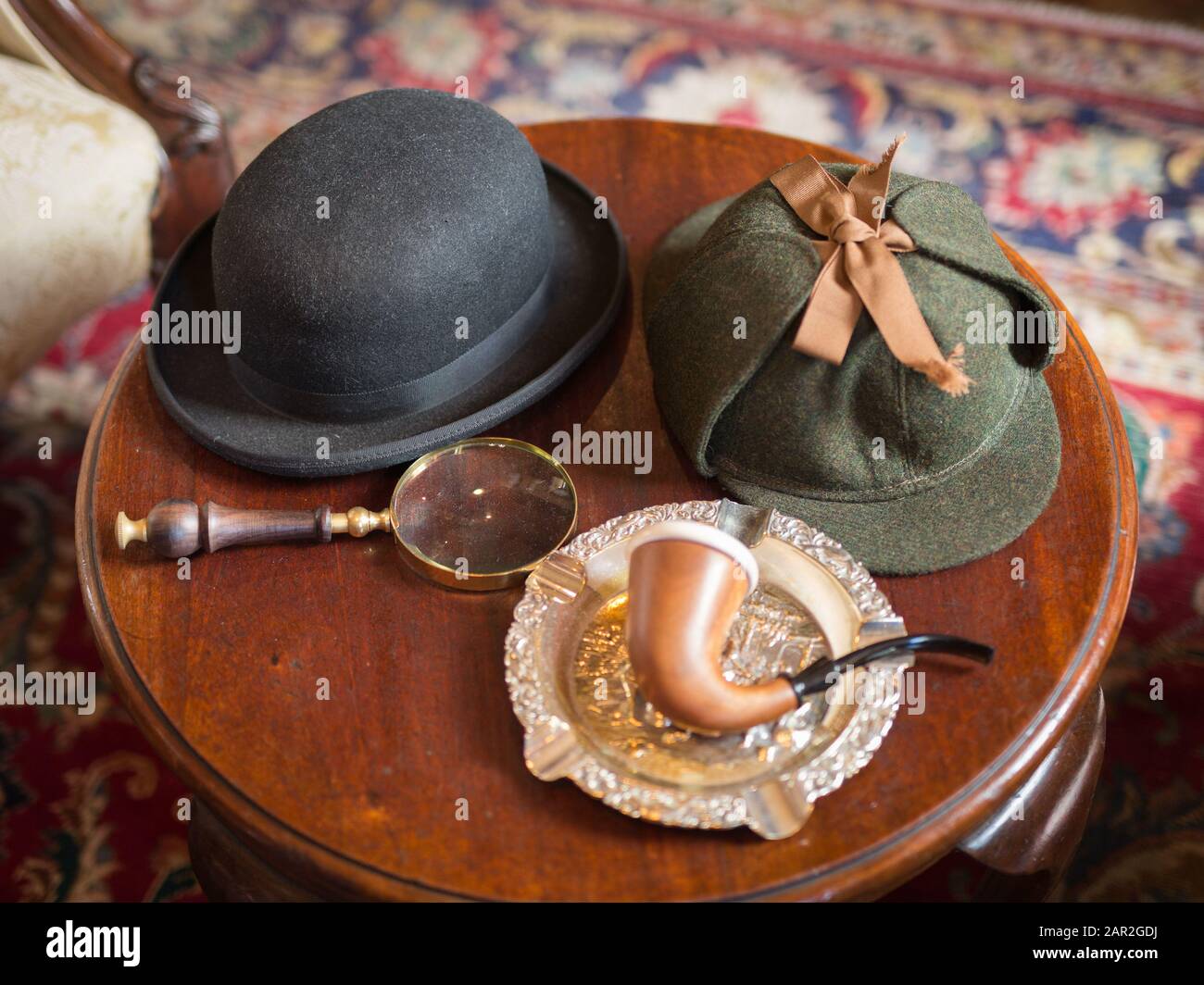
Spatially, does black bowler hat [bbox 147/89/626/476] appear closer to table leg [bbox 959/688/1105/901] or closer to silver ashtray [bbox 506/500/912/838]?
silver ashtray [bbox 506/500/912/838]

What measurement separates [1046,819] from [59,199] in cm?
99

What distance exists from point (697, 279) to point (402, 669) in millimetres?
330

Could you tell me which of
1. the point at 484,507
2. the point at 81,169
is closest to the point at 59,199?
the point at 81,169

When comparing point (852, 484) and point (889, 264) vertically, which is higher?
point (889, 264)

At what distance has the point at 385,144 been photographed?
800 mm

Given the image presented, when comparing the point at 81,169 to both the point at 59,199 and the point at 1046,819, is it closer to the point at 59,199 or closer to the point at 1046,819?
the point at 59,199

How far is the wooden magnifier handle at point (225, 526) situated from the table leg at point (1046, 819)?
0.44 metres

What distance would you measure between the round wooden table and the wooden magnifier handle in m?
0.01

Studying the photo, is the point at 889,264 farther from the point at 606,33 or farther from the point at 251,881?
the point at 606,33

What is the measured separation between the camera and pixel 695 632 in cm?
65

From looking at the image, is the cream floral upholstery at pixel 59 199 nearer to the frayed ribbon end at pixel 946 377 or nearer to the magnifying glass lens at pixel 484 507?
the magnifying glass lens at pixel 484 507

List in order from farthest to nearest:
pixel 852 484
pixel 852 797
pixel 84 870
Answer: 1. pixel 84 870
2. pixel 852 484
3. pixel 852 797

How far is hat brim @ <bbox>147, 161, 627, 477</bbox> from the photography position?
792 mm

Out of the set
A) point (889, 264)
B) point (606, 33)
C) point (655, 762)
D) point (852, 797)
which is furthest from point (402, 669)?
point (606, 33)
